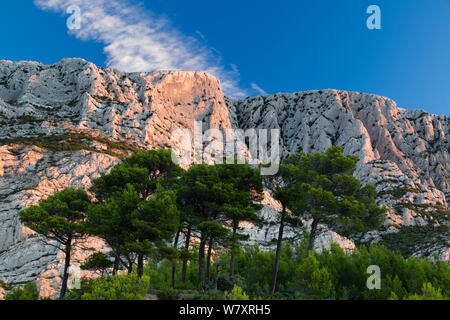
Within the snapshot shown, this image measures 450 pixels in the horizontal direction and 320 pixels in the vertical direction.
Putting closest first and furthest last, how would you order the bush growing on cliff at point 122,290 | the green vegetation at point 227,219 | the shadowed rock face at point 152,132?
1. the bush growing on cliff at point 122,290
2. the green vegetation at point 227,219
3. the shadowed rock face at point 152,132

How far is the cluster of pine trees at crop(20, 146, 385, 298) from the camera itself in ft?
78.0

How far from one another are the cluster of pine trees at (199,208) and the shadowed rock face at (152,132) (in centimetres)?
1867

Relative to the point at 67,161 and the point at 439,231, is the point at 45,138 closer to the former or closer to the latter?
the point at 67,161

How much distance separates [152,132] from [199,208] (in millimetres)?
77665

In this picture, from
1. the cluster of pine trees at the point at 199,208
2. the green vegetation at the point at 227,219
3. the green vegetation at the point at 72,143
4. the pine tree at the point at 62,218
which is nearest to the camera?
the green vegetation at the point at 227,219

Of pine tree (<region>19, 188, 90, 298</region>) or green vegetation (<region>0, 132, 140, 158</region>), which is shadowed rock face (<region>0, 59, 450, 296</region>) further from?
pine tree (<region>19, 188, 90, 298</region>)

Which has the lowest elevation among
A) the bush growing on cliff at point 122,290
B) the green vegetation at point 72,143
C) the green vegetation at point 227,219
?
the bush growing on cliff at point 122,290

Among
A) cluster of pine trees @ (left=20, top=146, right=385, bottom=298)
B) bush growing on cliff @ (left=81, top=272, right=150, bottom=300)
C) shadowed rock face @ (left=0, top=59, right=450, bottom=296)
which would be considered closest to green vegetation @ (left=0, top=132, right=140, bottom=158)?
shadowed rock face @ (left=0, top=59, right=450, bottom=296)

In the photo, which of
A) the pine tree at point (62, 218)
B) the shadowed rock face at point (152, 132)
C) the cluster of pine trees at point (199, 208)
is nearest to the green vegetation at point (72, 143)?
the shadowed rock face at point (152, 132)

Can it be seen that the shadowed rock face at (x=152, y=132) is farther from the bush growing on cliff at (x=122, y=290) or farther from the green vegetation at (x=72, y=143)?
the bush growing on cliff at (x=122, y=290)

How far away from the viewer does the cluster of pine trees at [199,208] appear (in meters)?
23.8

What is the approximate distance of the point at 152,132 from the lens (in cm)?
10062

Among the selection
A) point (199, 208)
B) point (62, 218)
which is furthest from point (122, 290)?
point (62, 218)

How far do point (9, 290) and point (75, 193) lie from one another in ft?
60.9
